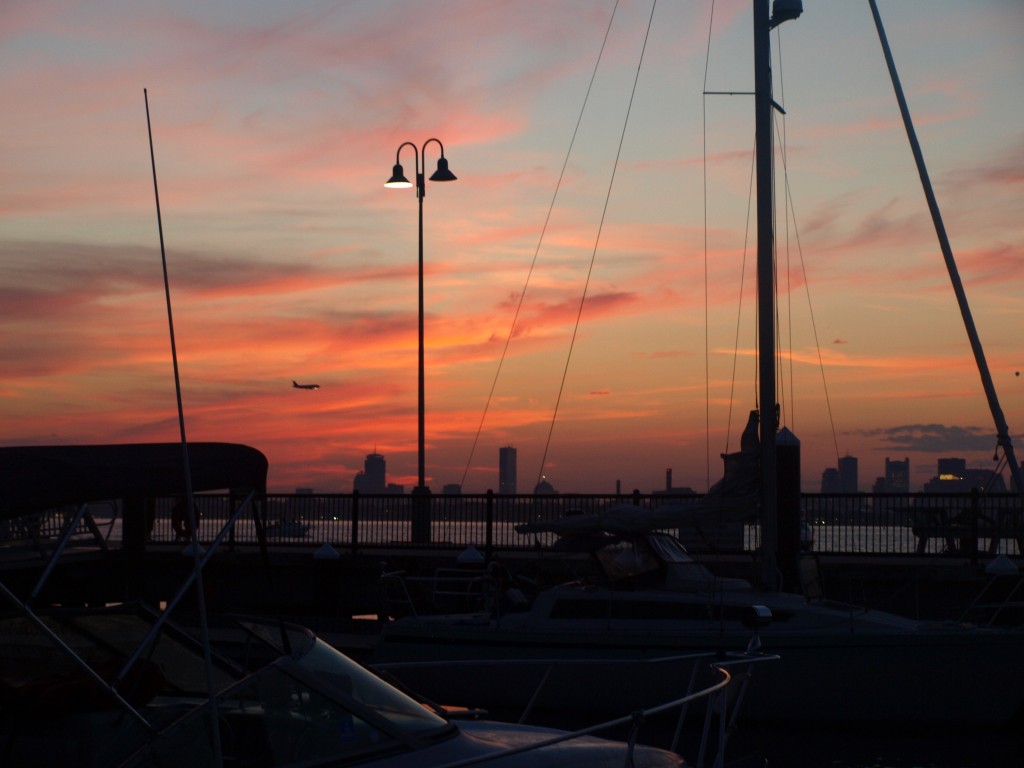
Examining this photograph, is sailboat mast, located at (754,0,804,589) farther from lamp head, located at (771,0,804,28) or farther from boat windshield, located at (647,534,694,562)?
boat windshield, located at (647,534,694,562)

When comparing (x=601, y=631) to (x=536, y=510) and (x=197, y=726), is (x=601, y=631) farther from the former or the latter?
(x=536, y=510)

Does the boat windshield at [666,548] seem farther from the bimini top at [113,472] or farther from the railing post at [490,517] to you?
the bimini top at [113,472]

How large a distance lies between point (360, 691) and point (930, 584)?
57.7 ft

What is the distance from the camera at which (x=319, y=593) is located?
23.9 m

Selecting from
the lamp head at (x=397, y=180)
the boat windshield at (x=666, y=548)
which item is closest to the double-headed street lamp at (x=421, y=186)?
the lamp head at (x=397, y=180)

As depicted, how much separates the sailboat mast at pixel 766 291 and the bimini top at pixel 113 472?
11.0 meters

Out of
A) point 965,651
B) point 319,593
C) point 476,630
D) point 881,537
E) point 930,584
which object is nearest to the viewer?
point 965,651

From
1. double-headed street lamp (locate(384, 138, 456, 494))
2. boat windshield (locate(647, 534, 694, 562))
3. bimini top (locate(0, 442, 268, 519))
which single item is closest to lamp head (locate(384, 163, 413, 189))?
double-headed street lamp (locate(384, 138, 456, 494))

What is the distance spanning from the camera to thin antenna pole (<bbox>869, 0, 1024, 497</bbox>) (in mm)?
16391

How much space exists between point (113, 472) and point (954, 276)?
14.8 metres

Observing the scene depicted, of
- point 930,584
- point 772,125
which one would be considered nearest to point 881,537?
point 930,584

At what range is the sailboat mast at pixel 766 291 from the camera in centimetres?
1650

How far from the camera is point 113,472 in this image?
5758 mm

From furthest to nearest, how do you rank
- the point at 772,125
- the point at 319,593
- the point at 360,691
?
the point at 319,593 < the point at 772,125 < the point at 360,691
